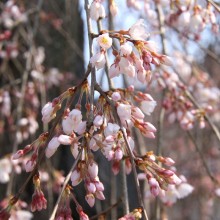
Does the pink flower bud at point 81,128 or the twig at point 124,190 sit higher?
the pink flower bud at point 81,128

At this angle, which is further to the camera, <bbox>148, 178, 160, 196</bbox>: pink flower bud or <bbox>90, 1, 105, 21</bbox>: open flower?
<bbox>90, 1, 105, 21</bbox>: open flower

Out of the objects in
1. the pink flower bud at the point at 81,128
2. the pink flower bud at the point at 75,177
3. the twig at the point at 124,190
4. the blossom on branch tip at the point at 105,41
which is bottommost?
the twig at the point at 124,190

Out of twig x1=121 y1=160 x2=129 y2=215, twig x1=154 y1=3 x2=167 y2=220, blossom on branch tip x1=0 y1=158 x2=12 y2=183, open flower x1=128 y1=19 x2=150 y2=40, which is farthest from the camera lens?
blossom on branch tip x1=0 y1=158 x2=12 y2=183

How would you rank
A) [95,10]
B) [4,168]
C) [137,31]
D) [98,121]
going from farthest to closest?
[4,168]
[95,10]
[137,31]
[98,121]

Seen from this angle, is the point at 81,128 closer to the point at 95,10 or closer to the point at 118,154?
the point at 118,154

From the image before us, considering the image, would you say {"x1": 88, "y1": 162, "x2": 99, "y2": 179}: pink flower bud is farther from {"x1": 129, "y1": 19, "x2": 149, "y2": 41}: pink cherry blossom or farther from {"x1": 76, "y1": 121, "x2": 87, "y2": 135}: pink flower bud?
{"x1": 129, "y1": 19, "x2": 149, "y2": 41}: pink cherry blossom

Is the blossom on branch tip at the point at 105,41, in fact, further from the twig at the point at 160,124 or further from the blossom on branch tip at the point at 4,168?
the blossom on branch tip at the point at 4,168

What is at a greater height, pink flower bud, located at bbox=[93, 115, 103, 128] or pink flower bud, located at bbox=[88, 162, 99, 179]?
pink flower bud, located at bbox=[93, 115, 103, 128]

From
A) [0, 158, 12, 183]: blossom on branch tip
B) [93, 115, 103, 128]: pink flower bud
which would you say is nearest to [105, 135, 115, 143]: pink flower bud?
[93, 115, 103, 128]: pink flower bud

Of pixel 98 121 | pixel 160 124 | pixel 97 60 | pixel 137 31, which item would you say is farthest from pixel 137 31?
pixel 160 124

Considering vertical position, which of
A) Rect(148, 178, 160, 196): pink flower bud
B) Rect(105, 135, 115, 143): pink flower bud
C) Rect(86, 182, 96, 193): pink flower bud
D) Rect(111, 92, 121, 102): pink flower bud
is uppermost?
Rect(111, 92, 121, 102): pink flower bud

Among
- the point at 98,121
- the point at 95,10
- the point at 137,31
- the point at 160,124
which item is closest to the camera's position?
the point at 98,121

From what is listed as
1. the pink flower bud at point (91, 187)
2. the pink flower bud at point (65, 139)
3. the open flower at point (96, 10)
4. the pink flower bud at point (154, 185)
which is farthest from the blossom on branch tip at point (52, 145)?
the open flower at point (96, 10)

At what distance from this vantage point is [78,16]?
4.21 metres
